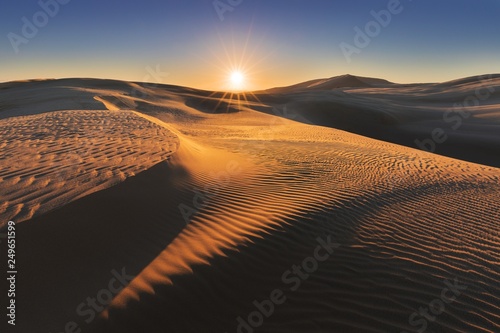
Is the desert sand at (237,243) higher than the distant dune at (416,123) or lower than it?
higher

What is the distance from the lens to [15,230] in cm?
389

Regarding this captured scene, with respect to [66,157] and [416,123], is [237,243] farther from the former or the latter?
[416,123]

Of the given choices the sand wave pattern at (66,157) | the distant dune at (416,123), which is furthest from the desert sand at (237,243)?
the distant dune at (416,123)

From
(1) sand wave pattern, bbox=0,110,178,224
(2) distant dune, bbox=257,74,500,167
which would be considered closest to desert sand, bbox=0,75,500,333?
(1) sand wave pattern, bbox=0,110,178,224

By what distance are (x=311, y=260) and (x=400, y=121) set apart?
1111 inches

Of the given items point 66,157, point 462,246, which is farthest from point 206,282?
point 66,157

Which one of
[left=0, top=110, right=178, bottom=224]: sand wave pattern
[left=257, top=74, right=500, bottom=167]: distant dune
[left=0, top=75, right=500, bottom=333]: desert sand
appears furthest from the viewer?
[left=257, top=74, right=500, bottom=167]: distant dune

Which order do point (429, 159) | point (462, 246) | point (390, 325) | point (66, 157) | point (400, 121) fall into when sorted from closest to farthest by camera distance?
point (390, 325) < point (462, 246) < point (66, 157) < point (429, 159) < point (400, 121)

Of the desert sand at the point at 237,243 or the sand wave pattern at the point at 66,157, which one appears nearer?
the desert sand at the point at 237,243

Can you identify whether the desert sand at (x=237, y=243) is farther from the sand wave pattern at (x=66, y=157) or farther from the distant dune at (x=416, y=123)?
the distant dune at (x=416, y=123)

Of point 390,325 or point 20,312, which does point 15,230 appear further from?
point 390,325

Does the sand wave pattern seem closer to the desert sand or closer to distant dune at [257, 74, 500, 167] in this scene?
the desert sand

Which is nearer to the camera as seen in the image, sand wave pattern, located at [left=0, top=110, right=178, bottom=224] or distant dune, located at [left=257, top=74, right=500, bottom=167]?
sand wave pattern, located at [left=0, top=110, right=178, bottom=224]

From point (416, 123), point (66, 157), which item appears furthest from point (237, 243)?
point (416, 123)
